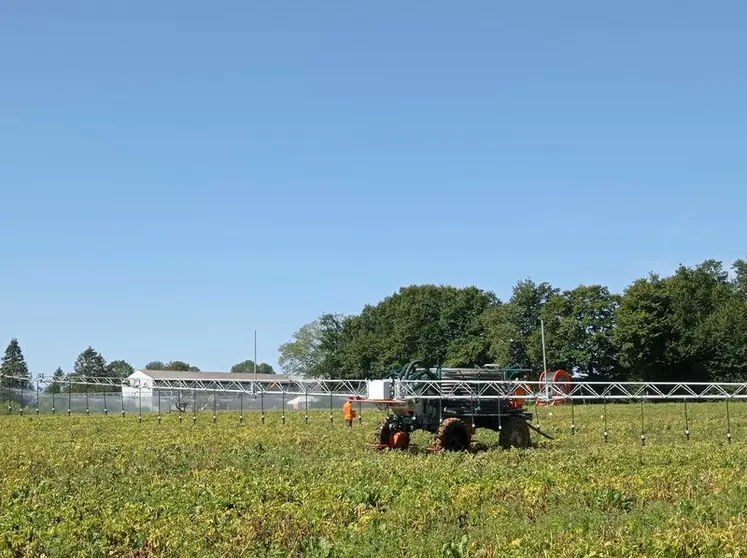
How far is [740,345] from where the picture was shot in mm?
83375

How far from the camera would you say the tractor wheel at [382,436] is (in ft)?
82.3

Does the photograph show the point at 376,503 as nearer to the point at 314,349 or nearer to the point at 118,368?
the point at 314,349

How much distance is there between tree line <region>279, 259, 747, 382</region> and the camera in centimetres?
8450

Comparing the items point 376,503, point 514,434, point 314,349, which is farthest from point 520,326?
point 376,503

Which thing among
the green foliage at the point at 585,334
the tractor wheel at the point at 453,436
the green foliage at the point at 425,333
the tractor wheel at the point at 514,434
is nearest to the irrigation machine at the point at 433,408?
the tractor wheel at the point at 514,434

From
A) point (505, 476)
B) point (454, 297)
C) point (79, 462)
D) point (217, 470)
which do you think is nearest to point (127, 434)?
point (79, 462)

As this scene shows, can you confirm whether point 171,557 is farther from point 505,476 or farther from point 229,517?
point 505,476

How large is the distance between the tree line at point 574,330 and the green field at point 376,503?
171 feet

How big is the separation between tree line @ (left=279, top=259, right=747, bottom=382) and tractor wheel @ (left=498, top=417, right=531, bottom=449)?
4452 cm

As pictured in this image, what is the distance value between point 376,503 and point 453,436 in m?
10.9

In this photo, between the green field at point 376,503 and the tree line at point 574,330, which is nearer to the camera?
the green field at point 376,503

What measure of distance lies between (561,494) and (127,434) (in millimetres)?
22001

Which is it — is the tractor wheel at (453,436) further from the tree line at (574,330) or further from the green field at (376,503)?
the tree line at (574,330)

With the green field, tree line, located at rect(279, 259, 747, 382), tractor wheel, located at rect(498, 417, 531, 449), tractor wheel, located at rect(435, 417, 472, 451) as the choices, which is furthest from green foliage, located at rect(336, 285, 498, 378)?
the green field
